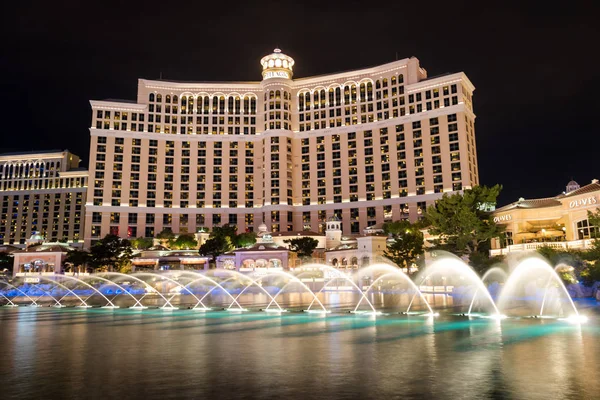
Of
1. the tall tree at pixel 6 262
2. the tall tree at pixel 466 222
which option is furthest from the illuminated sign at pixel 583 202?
the tall tree at pixel 6 262

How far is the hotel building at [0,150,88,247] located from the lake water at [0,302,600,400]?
16848cm

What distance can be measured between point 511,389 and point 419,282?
52.0 meters

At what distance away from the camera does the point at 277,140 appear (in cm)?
13962

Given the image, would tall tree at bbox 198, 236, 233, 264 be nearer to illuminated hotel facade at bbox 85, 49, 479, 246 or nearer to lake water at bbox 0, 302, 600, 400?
illuminated hotel facade at bbox 85, 49, 479, 246

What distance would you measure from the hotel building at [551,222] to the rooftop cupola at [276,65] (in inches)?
3915

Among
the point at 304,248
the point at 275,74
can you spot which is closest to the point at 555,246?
the point at 304,248

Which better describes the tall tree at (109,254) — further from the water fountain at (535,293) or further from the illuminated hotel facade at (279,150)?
the water fountain at (535,293)

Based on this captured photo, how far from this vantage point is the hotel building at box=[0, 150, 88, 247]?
179 meters

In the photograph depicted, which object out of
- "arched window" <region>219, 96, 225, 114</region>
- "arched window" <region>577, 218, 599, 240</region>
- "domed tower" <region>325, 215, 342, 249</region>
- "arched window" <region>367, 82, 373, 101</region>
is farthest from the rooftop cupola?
"arched window" <region>577, 218, 599, 240</region>

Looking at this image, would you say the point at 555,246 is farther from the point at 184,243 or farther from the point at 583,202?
the point at 184,243

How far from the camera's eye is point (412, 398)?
10.7 m

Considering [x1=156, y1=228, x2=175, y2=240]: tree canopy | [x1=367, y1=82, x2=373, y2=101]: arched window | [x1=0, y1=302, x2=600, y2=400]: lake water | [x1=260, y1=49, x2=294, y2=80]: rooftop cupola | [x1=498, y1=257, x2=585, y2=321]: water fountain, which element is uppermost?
[x1=260, y1=49, x2=294, y2=80]: rooftop cupola

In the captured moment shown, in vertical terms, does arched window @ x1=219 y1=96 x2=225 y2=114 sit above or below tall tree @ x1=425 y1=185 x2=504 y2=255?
above

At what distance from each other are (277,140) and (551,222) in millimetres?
93327
